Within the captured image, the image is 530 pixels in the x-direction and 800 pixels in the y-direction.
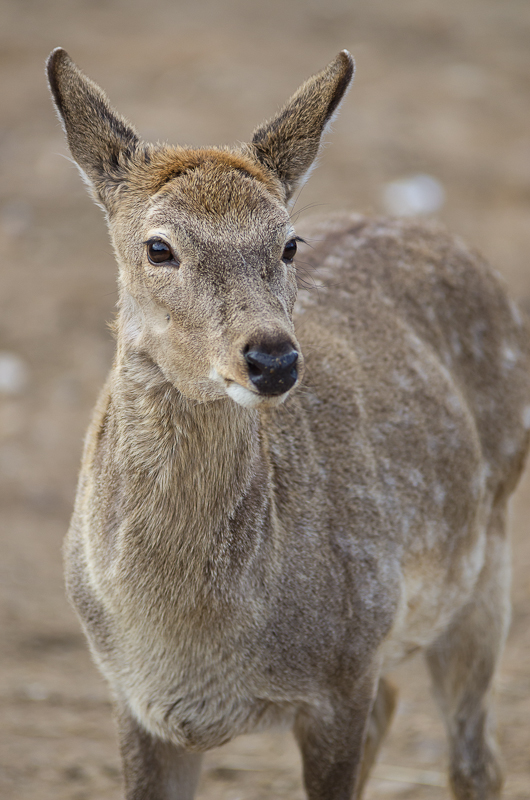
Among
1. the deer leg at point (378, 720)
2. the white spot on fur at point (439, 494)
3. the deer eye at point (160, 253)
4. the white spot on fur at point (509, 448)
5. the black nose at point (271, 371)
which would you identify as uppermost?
the deer eye at point (160, 253)

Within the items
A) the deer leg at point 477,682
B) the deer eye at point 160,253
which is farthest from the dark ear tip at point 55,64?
the deer leg at point 477,682

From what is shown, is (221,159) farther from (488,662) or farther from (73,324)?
(73,324)

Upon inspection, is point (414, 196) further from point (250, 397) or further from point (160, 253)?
point (250, 397)

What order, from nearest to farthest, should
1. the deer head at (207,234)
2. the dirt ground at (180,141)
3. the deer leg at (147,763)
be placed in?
the deer head at (207,234) < the deer leg at (147,763) < the dirt ground at (180,141)

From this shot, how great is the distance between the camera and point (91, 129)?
4.12 meters

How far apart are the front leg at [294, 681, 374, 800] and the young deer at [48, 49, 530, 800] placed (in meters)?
0.01

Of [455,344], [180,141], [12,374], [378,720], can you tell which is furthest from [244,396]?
[180,141]

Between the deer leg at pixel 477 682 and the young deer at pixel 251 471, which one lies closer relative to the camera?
the young deer at pixel 251 471

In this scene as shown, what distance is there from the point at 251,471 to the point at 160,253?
1016mm

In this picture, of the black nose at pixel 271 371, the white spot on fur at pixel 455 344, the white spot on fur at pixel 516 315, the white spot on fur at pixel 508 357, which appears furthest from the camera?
the white spot on fur at pixel 516 315

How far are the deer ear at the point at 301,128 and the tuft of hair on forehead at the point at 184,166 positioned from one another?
135 millimetres

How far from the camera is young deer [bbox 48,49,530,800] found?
3.71m

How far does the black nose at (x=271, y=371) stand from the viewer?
3.24 m

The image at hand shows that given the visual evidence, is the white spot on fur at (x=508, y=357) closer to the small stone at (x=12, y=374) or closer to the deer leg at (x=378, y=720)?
the deer leg at (x=378, y=720)
